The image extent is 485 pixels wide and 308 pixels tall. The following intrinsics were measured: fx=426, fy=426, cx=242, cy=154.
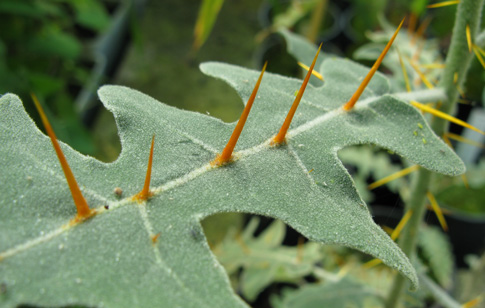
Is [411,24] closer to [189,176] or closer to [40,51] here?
[189,176]

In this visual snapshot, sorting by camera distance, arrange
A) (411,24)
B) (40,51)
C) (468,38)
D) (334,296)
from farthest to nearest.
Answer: (40,51) → (411,24) → (334,296) → (468,38)

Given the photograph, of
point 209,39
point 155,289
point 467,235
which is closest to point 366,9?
point 209,39

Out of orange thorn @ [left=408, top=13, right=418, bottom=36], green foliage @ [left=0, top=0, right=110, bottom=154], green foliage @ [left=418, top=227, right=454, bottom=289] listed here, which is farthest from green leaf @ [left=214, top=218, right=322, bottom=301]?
orange thorn @ [left=408, top=13, right=418, bottom=36]

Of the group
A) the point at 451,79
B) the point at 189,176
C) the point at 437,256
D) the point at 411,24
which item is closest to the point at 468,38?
the point at 451,79

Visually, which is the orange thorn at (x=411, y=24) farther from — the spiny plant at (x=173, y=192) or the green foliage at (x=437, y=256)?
the spiny plant at (x=173, y=192)

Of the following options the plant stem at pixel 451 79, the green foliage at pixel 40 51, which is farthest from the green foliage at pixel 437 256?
the green foliage at pixel 40 51

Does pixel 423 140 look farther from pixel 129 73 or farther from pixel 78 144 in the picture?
pixel 129 73

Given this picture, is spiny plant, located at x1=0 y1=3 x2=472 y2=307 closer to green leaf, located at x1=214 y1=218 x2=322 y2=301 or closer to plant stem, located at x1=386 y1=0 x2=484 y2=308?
plant stem, located at x1=386 y1=0 x2=484 y2=308
